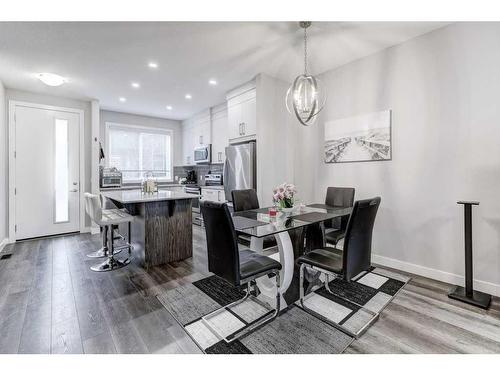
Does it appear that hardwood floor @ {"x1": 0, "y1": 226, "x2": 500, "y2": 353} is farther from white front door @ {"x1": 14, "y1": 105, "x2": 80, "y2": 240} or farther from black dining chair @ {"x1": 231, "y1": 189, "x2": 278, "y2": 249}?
white front door @ {"x1": 14, "y1": 105, "x2": 80, "y2": 240}

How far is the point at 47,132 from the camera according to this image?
4.56m

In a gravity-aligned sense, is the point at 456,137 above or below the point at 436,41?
below

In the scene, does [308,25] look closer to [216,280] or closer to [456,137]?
[456,137]

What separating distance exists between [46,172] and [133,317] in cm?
412

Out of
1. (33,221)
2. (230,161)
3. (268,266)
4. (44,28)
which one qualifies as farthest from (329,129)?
(33,221)

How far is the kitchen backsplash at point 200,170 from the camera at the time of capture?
238 inches

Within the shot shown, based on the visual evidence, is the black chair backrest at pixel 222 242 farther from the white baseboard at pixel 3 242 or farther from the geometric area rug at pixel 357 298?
the white baseboard at pixel 3 242

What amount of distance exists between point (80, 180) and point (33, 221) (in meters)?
1.06

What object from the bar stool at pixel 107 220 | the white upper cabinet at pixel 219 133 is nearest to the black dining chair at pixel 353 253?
the bar stool at pixel 107 220

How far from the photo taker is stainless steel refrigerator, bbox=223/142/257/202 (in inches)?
156

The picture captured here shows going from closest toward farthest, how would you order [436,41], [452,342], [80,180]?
[452,342]
[436,41]
[80,180]

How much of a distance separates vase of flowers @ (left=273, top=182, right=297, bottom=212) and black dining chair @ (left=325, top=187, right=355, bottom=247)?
0.60 m

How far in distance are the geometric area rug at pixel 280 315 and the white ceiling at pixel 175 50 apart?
8.99 ft

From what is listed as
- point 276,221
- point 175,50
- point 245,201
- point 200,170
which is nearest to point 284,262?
point 276,221
